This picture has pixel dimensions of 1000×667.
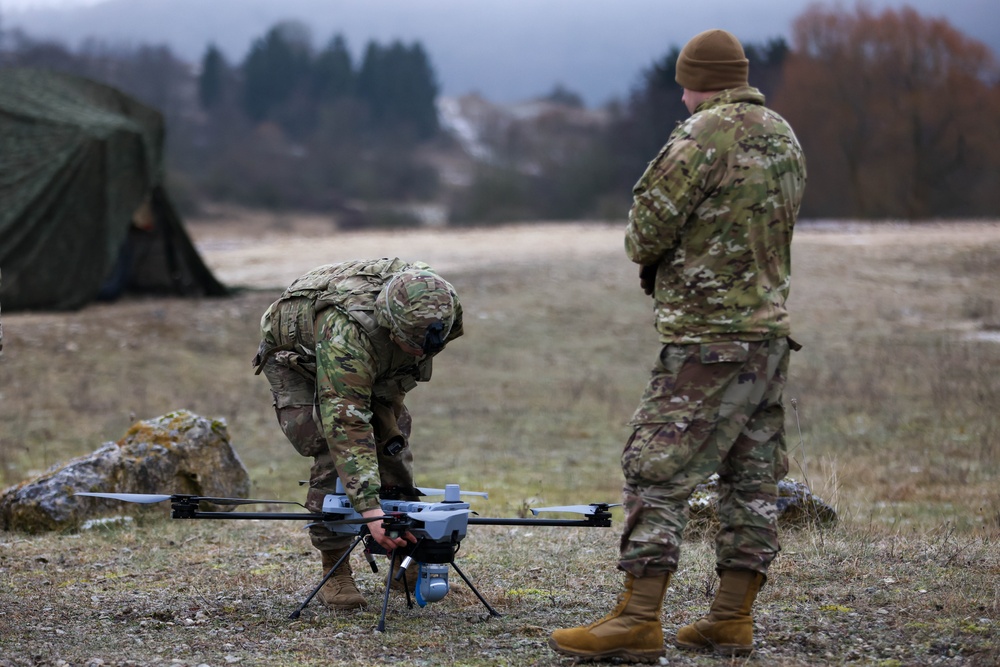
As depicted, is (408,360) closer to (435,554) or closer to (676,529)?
(435,554)

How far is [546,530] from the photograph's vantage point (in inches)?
276

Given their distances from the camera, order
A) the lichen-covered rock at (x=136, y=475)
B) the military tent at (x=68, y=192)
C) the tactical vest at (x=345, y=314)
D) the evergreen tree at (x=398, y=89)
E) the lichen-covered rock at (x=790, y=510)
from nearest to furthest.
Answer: the tactical vest at (x=345, y=314), the lichen-covered rock at (x=790, y=510), the lichen-covered rock at (x=136, y=475), the military tent at (x=68, y=192), the evergreen tree at (x=398, y=89)

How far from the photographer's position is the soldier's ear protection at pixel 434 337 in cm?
450

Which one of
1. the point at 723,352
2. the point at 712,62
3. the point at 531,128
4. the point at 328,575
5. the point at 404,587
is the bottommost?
the point at 404,587

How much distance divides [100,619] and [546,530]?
2946 mm

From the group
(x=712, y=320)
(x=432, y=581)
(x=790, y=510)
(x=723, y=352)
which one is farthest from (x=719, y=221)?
(x=790, y=510)

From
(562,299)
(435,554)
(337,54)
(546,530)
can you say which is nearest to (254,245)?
(562,299)

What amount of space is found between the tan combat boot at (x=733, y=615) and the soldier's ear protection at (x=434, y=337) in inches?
57.2

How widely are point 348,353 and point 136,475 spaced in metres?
3.34

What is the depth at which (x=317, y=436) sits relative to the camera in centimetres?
498

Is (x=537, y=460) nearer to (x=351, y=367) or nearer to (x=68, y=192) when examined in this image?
(x=351, y=367)

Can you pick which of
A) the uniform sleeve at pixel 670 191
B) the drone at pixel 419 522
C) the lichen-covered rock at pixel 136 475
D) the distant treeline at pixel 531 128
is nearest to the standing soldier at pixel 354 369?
the drone at pixel 419 522

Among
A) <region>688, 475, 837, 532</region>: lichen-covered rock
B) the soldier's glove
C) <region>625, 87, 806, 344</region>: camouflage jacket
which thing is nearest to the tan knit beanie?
<region>625, 87, 806, 344</region>: camouflage jacket

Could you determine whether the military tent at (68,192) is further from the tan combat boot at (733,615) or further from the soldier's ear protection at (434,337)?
the tan combat boot at (733,615)
